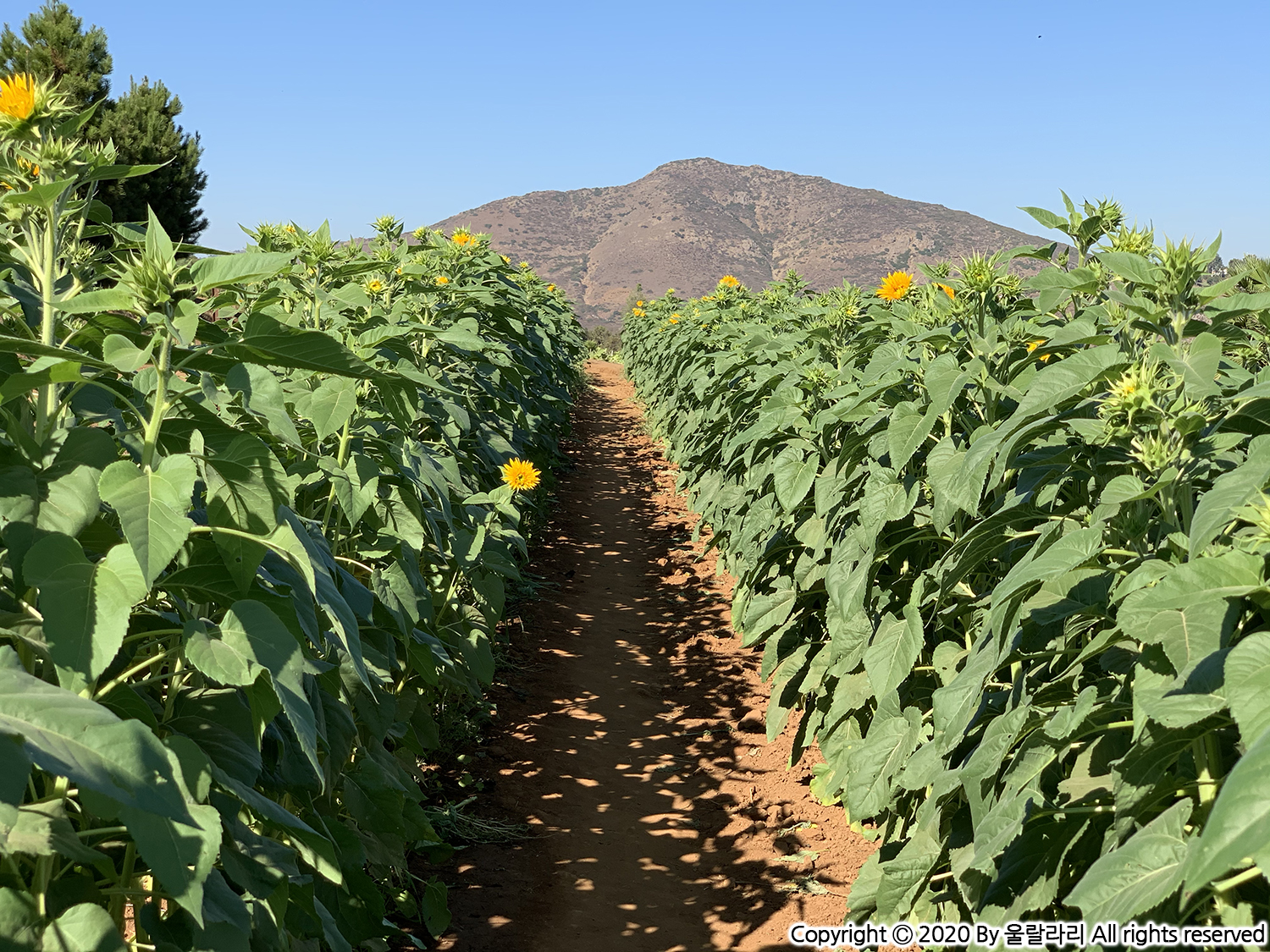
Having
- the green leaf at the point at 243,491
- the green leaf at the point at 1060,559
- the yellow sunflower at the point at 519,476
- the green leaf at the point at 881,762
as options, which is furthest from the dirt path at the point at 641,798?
the green leaf at the point at 243,491

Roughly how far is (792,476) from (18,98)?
344 centimetres

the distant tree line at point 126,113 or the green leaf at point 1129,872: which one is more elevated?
the distant tree line at point 126,113

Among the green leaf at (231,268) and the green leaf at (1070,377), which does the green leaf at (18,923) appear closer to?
the green leaf at (231,268)

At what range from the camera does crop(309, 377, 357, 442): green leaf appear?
8.71 feet

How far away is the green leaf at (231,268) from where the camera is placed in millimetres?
1650


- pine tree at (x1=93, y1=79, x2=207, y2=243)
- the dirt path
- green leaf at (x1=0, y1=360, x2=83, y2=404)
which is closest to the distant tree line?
pine tree at (x1=93, y1=79, x2=207, y2=243)

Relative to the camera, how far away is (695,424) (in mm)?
9633

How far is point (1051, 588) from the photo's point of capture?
2217 millimetres

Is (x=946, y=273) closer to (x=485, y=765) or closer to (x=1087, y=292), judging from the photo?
(x=1087, y=292)

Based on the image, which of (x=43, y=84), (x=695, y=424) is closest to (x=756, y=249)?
(x=695, y=424)

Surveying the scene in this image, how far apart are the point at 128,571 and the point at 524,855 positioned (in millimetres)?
3094

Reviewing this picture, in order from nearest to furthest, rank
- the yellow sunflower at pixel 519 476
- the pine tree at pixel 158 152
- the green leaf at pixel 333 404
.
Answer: the green leaf at pixel 333 404 → the yellow sunflower at pixel 519 476 → the pine tree at pixel 158 152

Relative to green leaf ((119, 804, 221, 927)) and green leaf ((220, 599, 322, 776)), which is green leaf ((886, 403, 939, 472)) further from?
green leaf ((119, 804, 221, 927))

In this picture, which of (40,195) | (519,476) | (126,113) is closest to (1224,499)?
(40,195)
